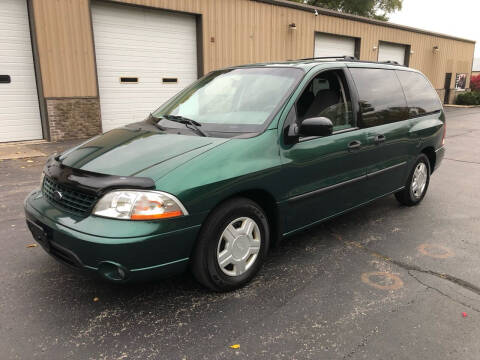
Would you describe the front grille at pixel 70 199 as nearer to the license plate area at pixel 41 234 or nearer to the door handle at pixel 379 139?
the license plate area at pixel 41 234

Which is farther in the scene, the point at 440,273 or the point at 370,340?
the point at 440,273

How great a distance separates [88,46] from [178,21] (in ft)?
10.3

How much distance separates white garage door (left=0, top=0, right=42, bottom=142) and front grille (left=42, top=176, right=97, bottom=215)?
Answer: 8117 millimetres

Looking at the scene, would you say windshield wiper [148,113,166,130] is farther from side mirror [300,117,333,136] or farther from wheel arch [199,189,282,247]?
side mirror [300,117,333,136]

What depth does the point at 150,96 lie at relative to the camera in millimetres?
12211

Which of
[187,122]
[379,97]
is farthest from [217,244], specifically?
[379,97]

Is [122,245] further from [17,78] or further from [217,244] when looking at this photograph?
[17,78]

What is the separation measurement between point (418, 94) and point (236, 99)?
104 inches

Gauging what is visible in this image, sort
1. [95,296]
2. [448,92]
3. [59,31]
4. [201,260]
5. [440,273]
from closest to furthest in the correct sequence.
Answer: [201,260] → [95,296] → [440,273] → [59,31] → [448,92]

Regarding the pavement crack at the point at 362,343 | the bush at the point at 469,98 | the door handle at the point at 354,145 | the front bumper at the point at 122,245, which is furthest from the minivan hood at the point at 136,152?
the bush at the point at 469,98

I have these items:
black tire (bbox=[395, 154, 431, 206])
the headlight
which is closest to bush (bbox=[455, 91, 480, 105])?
black tire (bbox=[395, 154, 431, 206])

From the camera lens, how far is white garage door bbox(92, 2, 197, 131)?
11.0 m

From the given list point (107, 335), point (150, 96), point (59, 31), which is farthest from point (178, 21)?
point (107, 335)

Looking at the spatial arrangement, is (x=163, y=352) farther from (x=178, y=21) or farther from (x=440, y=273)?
(x=178, y=21)
